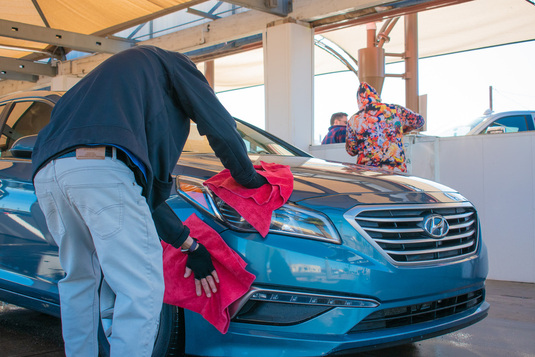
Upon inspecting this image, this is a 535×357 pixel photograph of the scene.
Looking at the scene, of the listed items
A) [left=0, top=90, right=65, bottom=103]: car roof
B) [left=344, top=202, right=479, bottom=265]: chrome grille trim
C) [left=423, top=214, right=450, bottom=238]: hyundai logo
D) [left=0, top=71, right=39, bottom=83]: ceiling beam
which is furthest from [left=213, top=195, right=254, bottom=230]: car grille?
[left=0, top=71, right=39, bottom=83]: ceiling beam

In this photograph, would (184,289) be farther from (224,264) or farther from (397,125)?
(397,125)

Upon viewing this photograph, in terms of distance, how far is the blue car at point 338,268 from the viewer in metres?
2.16

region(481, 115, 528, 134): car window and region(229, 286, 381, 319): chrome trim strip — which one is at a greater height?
region(481, 115, 528, 134): car window

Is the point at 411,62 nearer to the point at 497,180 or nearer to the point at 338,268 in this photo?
the point at 497,180

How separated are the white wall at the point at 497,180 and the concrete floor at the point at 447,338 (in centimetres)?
102

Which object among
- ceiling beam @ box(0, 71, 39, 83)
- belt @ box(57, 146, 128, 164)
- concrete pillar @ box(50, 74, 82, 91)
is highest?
ceiling beam @ box(0, 71, 39, 83)

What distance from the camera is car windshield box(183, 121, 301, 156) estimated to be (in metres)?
3.35

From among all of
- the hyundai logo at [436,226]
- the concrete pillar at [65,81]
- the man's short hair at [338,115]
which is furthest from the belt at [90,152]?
the concrete pillar at [65,81]

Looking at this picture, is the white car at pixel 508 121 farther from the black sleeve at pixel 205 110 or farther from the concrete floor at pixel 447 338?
the black sleeve at pixel 205 110

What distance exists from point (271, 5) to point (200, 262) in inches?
206

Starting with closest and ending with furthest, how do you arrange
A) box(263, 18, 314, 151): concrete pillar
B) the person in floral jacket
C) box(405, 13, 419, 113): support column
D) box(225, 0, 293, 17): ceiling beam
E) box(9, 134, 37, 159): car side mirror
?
box(9, 134, 37, 159): car side mirror, the person in floral jacket, box(225, 0, 293, 17): ceiling beam, box(263, 18, 314, 151): concrete pillar, box(405, 13, 419, 113): support column

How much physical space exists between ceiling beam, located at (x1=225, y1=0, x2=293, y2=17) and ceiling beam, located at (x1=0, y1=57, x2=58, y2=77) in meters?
6.69

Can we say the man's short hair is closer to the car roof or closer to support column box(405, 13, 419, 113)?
support column box(405, 13, 419, 113)

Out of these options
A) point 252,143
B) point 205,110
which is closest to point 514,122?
point 252,143
